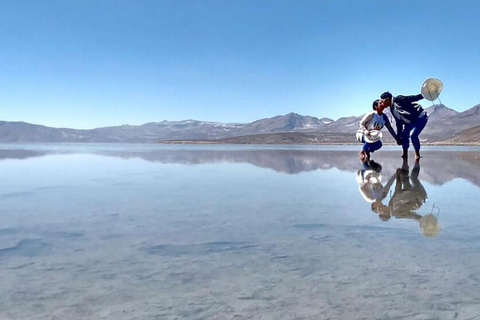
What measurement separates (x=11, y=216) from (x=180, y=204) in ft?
7.77

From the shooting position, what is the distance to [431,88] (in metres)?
14.9

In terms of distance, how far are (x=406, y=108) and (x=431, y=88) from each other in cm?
115

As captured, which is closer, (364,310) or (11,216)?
(364,310)

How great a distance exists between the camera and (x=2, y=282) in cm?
273

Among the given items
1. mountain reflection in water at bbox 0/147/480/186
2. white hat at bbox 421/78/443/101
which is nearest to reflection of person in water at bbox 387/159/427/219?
mountain reflection in water at bbox 0/147/480/186

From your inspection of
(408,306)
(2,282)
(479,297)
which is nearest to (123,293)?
(2,282)

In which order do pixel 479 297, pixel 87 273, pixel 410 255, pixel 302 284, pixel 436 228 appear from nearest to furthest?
pixel 479 297 < pixel 302 284 < pixel 87 273 < pixel 410 255 < pixel 436 228

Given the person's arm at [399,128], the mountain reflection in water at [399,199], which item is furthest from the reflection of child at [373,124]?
the mountain reflection in water at [399,199]

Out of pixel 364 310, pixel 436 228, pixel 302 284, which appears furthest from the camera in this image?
pixel 436 228

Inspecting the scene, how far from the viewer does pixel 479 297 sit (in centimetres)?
241

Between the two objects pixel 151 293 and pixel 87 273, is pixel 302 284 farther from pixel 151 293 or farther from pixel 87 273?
pixel 87 273

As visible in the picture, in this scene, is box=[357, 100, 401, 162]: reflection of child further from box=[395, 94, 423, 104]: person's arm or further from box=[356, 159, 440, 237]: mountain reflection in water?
box=[356, 159, 440, 237]: mountain reflection in water

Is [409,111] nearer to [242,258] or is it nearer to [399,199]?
[399,199]

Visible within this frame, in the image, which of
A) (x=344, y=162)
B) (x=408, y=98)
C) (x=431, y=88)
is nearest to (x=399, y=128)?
(x=408, y=98)
